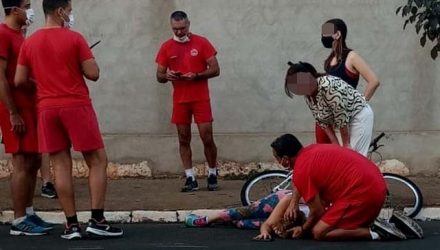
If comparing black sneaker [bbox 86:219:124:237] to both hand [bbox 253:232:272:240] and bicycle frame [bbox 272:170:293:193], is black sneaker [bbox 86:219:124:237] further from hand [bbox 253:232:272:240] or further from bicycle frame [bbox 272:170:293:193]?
bicycle frame [bbox 272:170:293:193]

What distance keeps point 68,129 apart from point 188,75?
2.70 meters

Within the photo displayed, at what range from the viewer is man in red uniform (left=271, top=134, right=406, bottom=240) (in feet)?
24.9

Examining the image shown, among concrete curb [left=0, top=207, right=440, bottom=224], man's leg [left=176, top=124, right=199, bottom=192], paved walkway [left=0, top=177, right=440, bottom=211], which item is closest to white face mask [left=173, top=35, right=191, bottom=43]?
man's leg [left=176, top=124, right=199, bottom=192]

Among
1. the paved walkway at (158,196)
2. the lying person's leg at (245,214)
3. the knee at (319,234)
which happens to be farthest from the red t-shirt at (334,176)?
the paved walkway at (158,196)

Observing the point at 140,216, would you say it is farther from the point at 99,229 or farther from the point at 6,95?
the point at 6,95

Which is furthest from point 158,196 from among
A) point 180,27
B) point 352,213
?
point 352,213

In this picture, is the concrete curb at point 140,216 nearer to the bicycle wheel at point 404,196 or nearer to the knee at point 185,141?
the bicycle wheel at point 404,196

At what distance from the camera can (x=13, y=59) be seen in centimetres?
823

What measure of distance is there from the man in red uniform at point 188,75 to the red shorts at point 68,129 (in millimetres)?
2577

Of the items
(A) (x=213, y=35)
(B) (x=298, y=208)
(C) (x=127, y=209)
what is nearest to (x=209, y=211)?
(C) (x=127, y=209)

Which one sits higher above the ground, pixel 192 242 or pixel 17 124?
pixel 17 124

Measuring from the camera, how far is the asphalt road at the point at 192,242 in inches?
301

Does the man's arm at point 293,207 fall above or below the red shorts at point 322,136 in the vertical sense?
below

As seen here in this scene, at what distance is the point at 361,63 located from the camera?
343 inches
